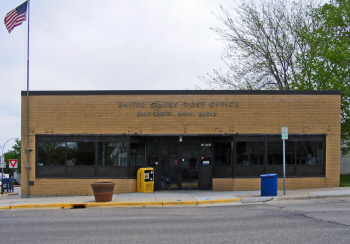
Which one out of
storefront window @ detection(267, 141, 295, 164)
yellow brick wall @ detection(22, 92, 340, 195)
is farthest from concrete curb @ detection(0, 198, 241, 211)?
storefront window @ detection(267, 141, 295, 164)

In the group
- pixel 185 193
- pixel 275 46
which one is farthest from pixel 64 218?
pixel 275 46

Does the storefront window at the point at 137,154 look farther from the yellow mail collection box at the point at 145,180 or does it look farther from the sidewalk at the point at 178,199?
the sidewalk at the point at 178,199

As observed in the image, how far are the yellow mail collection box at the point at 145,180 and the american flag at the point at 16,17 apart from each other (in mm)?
9312

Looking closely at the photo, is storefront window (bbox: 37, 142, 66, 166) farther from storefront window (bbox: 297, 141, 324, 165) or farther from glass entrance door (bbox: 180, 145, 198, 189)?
storefront window (bbox: 297, 141, 324, 165)

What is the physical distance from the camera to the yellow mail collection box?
17266 millimetres

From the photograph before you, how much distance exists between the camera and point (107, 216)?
1188 centimetres

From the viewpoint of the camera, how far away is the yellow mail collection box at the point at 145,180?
17.3 metres

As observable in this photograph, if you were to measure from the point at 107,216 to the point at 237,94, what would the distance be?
28.8 feet

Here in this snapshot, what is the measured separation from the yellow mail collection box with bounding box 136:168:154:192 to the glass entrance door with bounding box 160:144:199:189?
864mm

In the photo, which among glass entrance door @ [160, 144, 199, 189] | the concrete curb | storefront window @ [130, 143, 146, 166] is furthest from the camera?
glass entrance door @ [160, 144, 199, 189]

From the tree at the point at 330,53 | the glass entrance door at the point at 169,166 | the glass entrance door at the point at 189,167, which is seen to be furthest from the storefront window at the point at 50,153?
the tree at the point at 330,53

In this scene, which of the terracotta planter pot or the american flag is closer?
the terracotta planter pot

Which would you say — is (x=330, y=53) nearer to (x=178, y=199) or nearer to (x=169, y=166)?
(x=169, y=166)

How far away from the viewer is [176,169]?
712 inches
